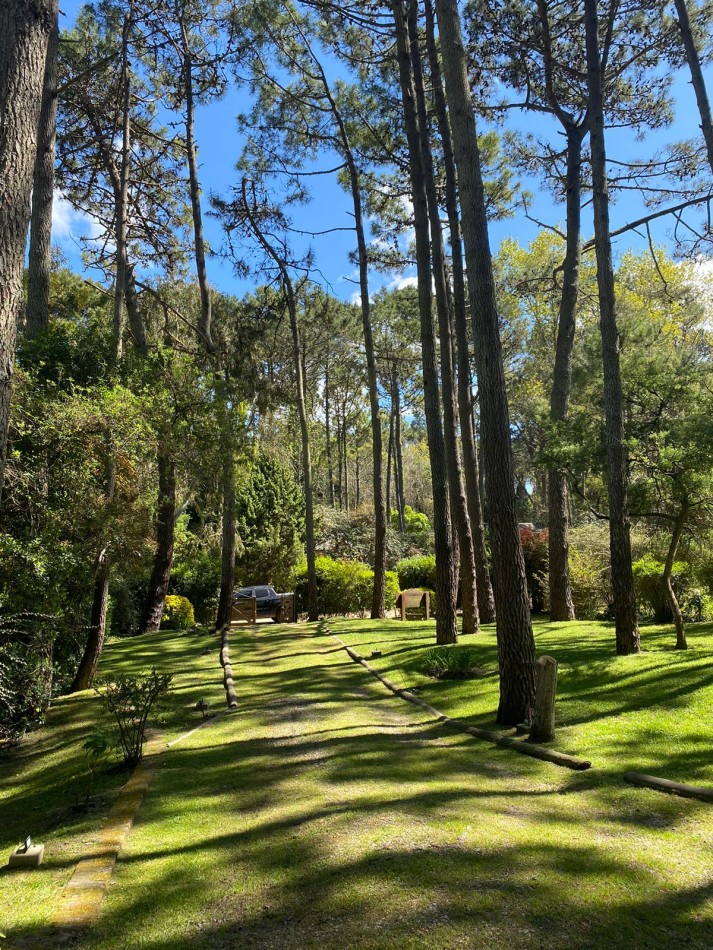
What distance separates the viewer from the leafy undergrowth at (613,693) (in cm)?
539

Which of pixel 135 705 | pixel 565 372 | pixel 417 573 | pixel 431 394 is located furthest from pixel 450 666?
pixel 417 573

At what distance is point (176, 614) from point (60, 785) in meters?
14.1

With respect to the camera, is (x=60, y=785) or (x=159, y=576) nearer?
(x=60, y=785)

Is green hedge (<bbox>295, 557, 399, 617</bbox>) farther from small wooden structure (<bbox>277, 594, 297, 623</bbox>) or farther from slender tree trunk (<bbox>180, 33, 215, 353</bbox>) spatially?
slender tree trunk (<bbox>180, 33, 215, 353</bbox>)

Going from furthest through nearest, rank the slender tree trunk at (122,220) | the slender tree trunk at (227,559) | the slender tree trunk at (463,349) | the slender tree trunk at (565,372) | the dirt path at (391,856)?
the slender tree trunk at (227,559) → the slender tree trunk at (463,349) → the slender tree trunk at (565,372) → the slender tree trunk at (122,220) → the dirt path at (391,856)

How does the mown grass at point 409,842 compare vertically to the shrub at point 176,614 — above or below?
below

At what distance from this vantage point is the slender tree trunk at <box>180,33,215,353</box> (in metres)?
14.5

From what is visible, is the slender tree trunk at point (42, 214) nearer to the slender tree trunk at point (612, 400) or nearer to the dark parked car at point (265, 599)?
the slender tree trunk at point (612, 400)

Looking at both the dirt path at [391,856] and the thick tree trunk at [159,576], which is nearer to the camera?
the dirt path at [391,856]

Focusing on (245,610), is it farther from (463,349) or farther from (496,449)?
(496,449)

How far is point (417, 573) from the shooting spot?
74.3 feet

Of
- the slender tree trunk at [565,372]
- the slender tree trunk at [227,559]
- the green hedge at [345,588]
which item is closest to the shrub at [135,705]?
the slender tree trunk at [227,559]

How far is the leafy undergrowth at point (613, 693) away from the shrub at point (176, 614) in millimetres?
9399

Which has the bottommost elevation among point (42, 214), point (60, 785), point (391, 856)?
point (60, 785)
